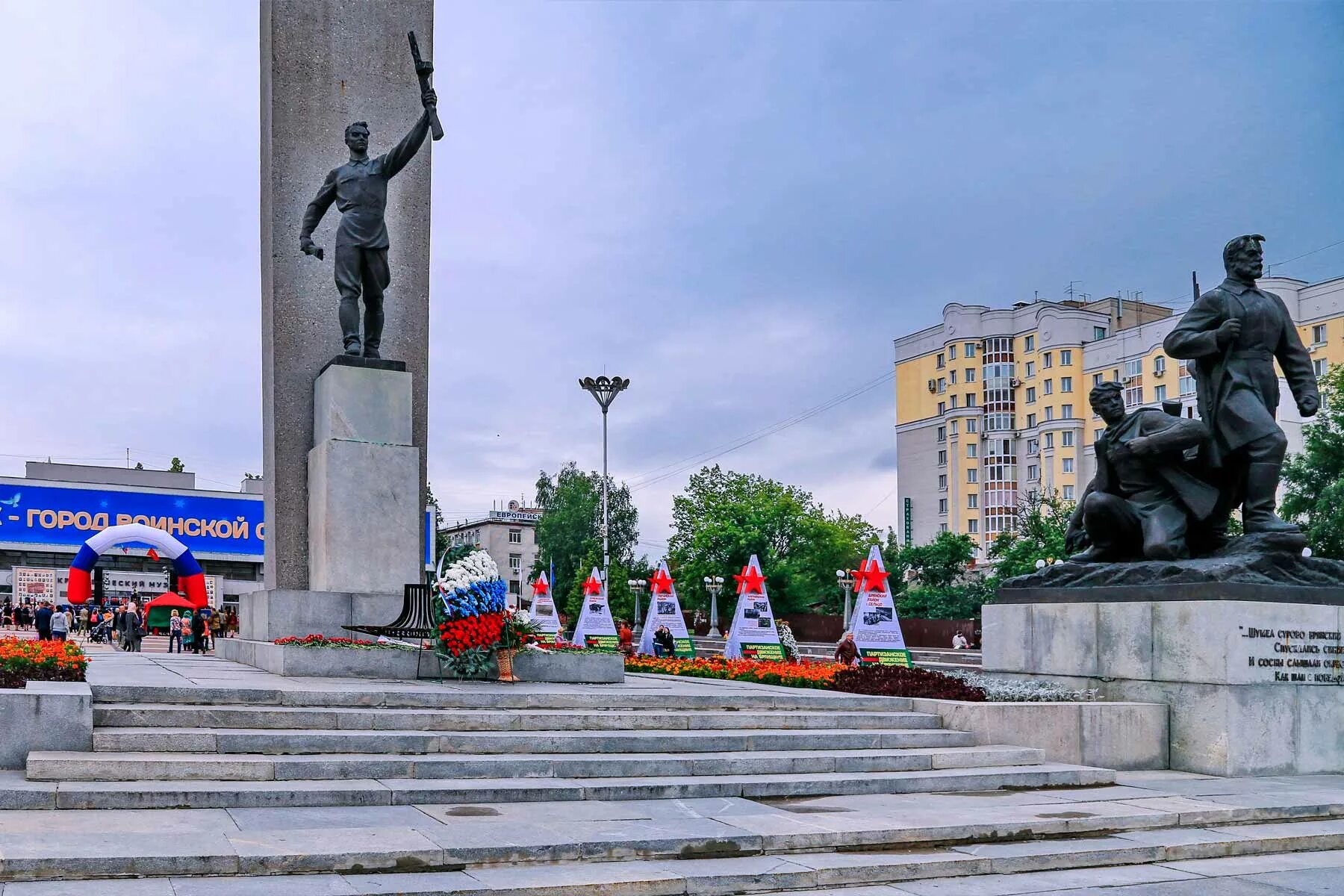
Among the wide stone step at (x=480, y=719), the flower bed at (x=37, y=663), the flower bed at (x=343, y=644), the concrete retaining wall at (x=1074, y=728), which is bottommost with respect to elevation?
the concrete retaining wall at (x=1074, y=728)

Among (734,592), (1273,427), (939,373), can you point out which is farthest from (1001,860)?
(939,373)

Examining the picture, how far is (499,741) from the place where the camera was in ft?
32.5

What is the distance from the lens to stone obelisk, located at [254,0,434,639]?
1562cm

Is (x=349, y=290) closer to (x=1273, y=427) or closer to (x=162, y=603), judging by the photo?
(x=1273, y=427)

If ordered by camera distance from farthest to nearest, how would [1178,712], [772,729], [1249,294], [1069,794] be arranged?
[1249,294], [1178,712], [772,729], [1069,794]

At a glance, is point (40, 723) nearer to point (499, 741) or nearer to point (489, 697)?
point (499, 741)

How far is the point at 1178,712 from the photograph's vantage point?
1234 cm

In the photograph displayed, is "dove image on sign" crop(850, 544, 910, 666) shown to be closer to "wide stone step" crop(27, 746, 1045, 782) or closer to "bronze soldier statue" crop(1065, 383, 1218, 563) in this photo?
"bronze soldier statue" crop(1065, 383, 1218, 563)

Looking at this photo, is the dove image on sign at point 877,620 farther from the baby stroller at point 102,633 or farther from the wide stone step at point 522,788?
the baby stroller at point 102,633

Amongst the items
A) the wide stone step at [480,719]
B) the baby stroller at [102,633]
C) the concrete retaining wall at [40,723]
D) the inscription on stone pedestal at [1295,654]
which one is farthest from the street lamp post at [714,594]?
the concrete retaining wall at [40,723]

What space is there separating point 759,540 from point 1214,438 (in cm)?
6070

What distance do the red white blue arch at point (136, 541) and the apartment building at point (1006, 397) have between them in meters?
57.8

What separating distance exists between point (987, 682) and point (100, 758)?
8.92 metres

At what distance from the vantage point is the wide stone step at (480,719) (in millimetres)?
9453
